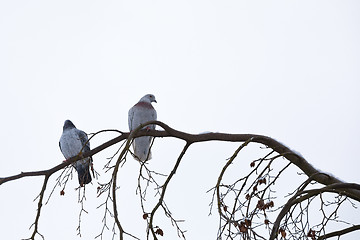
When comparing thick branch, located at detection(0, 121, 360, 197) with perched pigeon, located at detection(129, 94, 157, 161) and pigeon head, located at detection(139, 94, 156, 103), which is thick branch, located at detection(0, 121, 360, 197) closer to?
perched pigeon, located at detection(129, 94, 157, 161)

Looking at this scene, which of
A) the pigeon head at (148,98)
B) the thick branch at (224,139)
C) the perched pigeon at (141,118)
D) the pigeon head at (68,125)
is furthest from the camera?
the pigeon head at (148,98)

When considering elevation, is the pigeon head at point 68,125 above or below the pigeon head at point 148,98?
below

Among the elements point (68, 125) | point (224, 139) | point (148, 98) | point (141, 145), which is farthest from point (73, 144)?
point (224, 139)

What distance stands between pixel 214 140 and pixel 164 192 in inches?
32.0

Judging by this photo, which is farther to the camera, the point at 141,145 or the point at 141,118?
the point at 141,145

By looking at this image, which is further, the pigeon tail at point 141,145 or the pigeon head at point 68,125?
the pigeon head at point 68,125

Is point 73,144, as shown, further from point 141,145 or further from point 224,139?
point 224,139

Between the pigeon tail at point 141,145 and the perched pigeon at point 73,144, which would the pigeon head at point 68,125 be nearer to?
the perched pigeon at point 73,144

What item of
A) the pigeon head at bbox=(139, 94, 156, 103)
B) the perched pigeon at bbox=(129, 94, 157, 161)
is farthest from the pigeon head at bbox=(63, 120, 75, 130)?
the pigeon head at bbox=(139, 94, 156, 103)

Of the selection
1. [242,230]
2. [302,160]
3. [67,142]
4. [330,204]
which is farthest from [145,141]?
[242,230]

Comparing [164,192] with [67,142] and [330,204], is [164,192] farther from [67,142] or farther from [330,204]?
[67,142]

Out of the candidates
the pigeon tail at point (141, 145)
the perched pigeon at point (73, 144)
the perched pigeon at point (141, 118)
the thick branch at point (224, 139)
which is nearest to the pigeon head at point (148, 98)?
the perched pigeon at point (141, 118)

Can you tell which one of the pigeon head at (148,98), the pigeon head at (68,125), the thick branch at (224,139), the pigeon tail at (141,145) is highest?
the pigeon head at (148,98)

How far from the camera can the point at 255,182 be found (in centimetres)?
420
